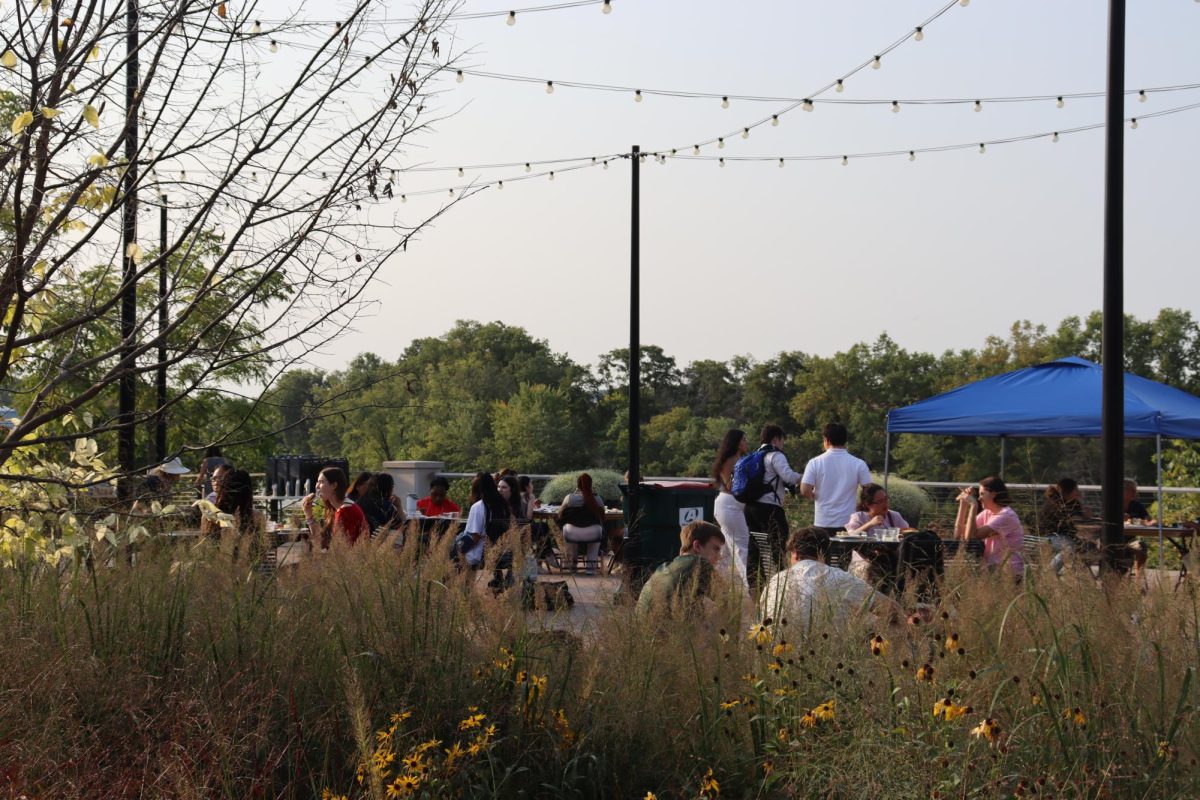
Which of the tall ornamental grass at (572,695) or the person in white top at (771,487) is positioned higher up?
the person in white top at (771,487)

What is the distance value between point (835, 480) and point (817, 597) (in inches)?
218

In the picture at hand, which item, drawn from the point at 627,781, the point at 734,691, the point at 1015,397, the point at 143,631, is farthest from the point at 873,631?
the point at 1015,397

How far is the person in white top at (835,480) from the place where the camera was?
1002 cm

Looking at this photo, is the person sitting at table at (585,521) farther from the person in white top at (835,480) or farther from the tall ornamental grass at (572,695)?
the tall ornamental grass at (572,695)

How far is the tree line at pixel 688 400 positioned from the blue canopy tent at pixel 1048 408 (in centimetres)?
4502

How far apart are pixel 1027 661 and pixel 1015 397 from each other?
9.59 meters

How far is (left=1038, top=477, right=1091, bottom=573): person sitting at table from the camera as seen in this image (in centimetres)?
658

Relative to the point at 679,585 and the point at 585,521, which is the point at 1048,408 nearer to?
the point at 585,521

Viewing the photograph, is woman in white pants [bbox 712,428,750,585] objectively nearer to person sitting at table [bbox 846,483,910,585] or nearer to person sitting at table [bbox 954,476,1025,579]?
person sitting at table [bbox 846,483,910,585]

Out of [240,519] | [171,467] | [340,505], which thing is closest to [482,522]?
[340,505]

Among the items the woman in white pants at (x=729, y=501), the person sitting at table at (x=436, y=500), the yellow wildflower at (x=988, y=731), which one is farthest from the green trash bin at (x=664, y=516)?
the yellow wildflower at (x=988, y=731)

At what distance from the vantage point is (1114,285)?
7.28 m

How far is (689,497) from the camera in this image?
37.6 ft

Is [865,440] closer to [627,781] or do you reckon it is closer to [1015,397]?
[1015,397]
